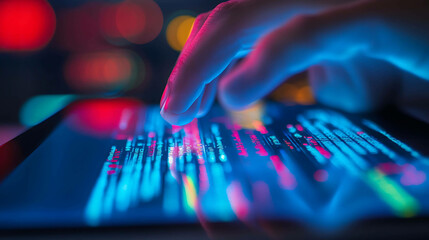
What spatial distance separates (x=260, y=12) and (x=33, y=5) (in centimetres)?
59

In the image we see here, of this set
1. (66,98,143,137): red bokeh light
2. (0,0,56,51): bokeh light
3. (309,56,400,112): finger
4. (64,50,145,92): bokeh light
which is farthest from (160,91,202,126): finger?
(0,0,56,51): bokeh light

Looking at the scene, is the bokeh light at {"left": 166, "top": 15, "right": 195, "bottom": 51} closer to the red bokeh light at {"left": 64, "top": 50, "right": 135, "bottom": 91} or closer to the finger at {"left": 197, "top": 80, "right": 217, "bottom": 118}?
the red bokeh light at {"left": 64, "top": 50, "right": 135, "bottom": 91}

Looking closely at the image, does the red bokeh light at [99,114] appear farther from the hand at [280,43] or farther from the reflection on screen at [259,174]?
the hand at [280,43]

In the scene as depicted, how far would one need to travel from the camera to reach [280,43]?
32 centimetres

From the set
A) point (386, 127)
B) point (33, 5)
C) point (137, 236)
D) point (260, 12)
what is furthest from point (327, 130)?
point (33, 5)

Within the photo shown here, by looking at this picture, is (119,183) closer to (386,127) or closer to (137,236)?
(137,236)

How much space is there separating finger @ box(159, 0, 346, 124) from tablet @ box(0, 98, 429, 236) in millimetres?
73

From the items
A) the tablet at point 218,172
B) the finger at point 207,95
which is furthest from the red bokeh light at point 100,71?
the finger at point 207,95

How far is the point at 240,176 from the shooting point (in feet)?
1.14

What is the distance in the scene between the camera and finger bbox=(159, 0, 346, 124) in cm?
39

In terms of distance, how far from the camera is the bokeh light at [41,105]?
659 millimetres

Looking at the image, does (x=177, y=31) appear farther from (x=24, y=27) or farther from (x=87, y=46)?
(x=24, y=27)

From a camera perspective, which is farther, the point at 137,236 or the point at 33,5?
the point at 33,5

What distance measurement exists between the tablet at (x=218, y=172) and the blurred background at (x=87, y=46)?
229 mm
